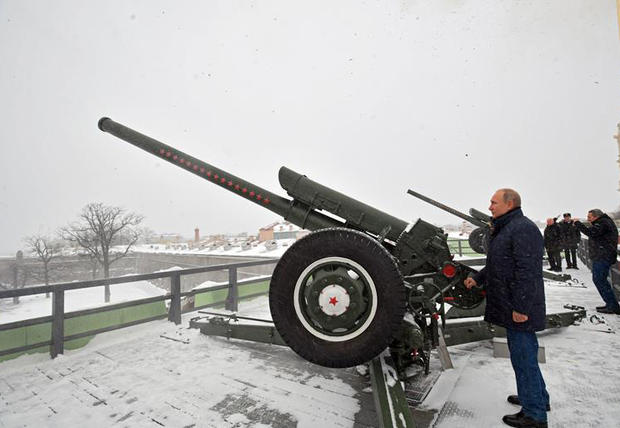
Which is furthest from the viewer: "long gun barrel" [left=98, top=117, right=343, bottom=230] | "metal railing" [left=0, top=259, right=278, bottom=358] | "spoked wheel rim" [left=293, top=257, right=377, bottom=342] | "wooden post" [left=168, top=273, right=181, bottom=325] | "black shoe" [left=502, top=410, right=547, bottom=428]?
"wooden post" [left=168, top=273, right=181, bottom=325]

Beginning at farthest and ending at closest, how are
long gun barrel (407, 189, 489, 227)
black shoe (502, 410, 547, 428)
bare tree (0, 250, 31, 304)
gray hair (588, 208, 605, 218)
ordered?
bare tree (0, 250, 31, 304) < gray hair (588, 208, 605, 218) < long gun barrel (407, 189, 489, 227) < black shoe (502, 410, 547, 428)

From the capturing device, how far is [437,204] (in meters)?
4.63

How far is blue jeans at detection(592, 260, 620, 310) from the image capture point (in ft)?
15.2

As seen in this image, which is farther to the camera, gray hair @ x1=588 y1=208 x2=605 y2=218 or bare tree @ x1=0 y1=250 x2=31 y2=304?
bare tree @ x1=0 y1=250 x2=31 y2=304

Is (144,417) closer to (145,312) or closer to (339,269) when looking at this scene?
(339,269)

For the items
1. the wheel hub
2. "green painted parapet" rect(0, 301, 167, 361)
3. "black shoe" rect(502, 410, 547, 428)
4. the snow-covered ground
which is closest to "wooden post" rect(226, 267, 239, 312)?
"green painted parapet" rect(0, 301, 167, 361)

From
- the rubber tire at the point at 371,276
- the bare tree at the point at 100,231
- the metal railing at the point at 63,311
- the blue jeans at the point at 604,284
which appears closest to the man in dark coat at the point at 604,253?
the blue jeans at the point at 604,284

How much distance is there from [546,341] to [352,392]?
2797 millimetres

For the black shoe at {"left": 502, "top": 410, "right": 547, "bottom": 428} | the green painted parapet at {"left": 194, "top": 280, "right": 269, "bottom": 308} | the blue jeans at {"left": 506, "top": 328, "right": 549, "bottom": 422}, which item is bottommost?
the green painted parapet at {"left": 194, "top": 280, "right": 269, "bottom": 308}

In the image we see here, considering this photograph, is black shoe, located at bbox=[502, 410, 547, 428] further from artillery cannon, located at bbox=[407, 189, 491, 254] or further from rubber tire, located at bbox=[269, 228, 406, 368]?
artillery cannon, located at bbox=[407, 189, 491, 254]

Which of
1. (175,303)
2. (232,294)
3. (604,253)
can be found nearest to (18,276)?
(232,294)

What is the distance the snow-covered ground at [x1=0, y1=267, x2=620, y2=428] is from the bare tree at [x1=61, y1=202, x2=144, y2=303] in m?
28.6

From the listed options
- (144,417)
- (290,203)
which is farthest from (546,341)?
(144,417)

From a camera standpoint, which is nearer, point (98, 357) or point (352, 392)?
point (352, 392)
